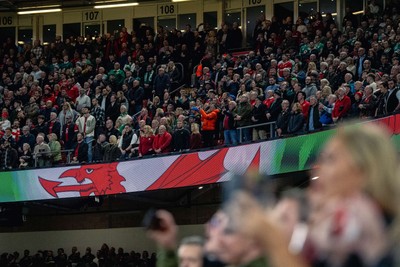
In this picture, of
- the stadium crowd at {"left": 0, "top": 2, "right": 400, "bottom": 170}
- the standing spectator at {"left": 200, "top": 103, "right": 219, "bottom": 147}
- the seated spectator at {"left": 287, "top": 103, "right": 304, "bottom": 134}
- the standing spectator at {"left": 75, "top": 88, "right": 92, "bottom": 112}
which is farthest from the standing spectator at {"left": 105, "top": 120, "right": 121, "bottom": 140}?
the seated spectator at {"left": 287, "top": 103, "right": 304, "bottom": 134}

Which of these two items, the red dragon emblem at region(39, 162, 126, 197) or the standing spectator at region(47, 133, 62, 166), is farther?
the standing spectator at region(47, 133, 62, 166)

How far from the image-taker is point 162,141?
20812 millimetres

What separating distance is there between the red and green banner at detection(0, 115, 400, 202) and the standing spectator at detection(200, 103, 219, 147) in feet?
2.48

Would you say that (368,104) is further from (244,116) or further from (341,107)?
(244,116)

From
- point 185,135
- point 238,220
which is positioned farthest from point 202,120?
point 238,220

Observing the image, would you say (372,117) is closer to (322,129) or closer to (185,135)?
(322,129)

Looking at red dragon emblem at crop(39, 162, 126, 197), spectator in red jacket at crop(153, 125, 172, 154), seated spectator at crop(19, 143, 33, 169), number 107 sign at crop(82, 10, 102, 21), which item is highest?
number 107 sign at crop(82, 10, 102, 21)

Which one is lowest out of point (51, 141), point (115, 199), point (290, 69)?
point (115, 199)

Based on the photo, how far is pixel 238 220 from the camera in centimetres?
243

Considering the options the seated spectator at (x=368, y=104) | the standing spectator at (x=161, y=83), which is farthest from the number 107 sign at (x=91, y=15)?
the seated spectator at (x=368, y=104)

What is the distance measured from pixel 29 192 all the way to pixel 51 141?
4.64 feet

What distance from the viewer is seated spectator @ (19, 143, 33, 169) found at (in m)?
23.2

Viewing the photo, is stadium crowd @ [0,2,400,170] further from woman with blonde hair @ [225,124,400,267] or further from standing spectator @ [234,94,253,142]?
woman with blonde hair @ [225,124,400,267]

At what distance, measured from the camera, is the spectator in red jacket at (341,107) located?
17.4 m
